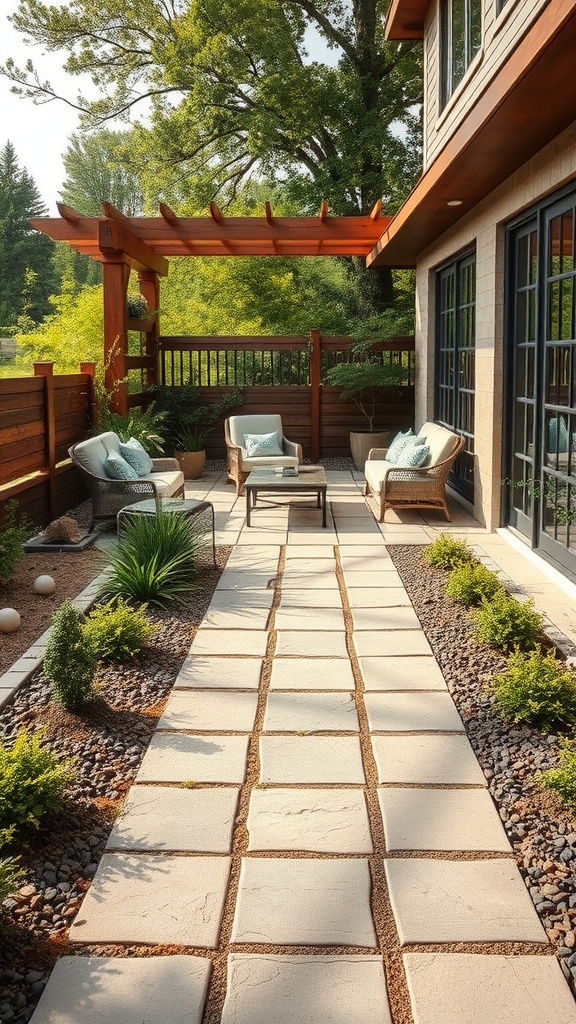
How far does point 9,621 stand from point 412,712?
221 centimetres

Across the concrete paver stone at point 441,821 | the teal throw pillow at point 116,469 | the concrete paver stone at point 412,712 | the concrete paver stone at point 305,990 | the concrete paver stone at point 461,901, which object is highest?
the teal throw pillow at point 116,469

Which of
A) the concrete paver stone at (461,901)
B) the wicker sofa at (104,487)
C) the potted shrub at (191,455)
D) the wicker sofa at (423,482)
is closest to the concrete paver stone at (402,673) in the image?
the concrete paver stone at (461,901)

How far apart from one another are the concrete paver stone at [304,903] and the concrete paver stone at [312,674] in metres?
1.36

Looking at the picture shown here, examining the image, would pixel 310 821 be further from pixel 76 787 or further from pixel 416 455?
pixel 416 455

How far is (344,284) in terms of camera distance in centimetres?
1736

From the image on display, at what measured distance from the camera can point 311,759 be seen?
10.2 ft

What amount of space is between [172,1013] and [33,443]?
602cm

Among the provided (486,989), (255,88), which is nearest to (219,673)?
(486,989)

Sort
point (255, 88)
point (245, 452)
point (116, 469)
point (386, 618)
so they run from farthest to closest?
point (255, 88), point (245, 452), point (116, 469), point (386, 618)

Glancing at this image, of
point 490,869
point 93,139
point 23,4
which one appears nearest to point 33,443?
point 490,869

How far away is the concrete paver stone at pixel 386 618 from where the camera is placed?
4664 millimetres

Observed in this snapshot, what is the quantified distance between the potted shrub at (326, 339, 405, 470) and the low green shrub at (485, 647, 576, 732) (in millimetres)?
8252

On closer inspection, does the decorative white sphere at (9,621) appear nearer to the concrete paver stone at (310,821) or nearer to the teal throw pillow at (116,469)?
the concrete paver stone at (310,821)

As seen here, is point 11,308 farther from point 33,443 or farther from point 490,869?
point 490,869
